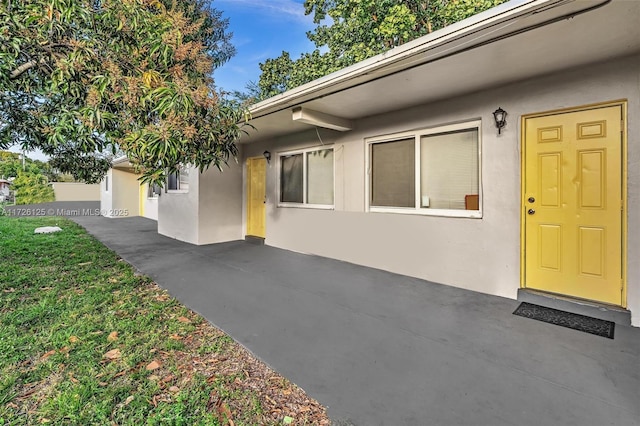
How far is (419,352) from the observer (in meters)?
2.54

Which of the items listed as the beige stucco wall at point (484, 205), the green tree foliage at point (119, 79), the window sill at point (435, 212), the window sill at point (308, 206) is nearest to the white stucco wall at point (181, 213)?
the window sill at point (308, 206)

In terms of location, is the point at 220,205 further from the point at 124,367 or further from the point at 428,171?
the point at 124,367

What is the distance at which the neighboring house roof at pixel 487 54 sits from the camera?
93.8 inches

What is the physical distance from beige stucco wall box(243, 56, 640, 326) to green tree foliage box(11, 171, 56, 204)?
2514cm

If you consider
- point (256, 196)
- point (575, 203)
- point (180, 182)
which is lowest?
point (575, 203)

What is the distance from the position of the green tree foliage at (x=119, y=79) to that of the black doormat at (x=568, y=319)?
3.71 meters

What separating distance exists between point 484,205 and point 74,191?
105 ft

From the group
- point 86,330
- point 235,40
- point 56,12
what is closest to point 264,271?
point 86,330

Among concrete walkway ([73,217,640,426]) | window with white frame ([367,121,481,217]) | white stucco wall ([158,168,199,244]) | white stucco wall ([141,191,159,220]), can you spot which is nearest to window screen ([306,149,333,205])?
window with white frame ([367,121,481,217])

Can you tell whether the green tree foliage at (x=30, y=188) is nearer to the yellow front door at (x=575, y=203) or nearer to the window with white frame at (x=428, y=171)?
the window with white frame at (x=428, y=171)

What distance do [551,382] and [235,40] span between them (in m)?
16.1

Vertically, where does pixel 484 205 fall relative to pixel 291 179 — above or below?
below

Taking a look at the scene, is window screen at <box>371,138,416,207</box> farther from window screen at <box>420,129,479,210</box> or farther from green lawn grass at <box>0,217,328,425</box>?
green lawn grass at <box>0,217,328,425</box>

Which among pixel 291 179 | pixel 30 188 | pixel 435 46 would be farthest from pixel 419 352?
pixel 30 188
